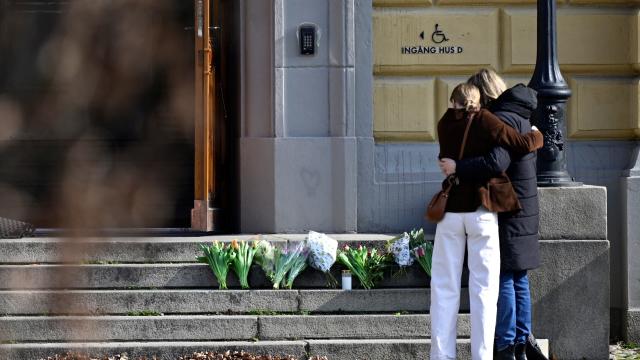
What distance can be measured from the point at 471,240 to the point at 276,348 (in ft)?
5.56

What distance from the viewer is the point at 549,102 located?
709 cm

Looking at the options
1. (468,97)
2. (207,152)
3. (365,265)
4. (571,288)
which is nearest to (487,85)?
(468,97)

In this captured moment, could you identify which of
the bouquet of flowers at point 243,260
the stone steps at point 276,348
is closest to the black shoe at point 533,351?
the stone steps at point 276,348

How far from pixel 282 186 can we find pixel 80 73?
6.59m

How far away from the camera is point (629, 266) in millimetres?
8148

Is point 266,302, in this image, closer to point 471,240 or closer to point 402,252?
point 402,252

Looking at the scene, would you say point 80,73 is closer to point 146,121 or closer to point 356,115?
point 146,121

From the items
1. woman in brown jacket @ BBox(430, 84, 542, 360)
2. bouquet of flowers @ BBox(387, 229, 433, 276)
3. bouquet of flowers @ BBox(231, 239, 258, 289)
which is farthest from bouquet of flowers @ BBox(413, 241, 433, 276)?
woman in brown jacket @ BBox(430, 84, 542, 360)

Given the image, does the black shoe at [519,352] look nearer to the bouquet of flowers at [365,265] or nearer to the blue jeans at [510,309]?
the blue jeans at [510,309]

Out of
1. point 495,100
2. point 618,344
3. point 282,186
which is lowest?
point 618,344

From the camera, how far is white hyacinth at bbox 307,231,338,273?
712 centimetres

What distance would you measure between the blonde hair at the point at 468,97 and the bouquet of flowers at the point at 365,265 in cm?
177

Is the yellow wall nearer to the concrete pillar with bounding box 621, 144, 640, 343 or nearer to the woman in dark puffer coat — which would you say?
the concrete pillar with bounding box 621, 144, 640, 343

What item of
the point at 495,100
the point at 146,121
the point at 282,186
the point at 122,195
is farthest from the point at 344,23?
the point at 122,195
